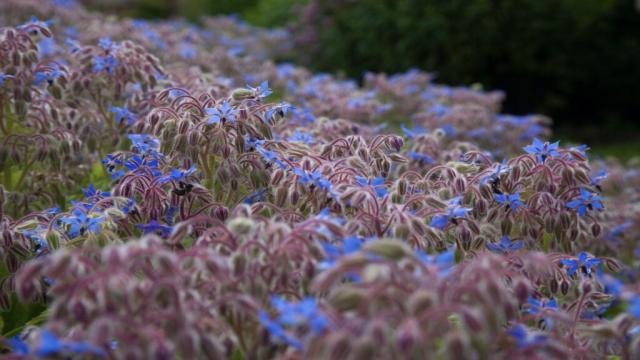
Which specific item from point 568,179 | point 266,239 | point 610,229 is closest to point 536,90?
point 610,229

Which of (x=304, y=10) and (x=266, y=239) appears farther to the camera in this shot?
(x=304, y=10)

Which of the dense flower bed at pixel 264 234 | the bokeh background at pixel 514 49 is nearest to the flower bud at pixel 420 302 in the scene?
the dense flower bed at pixel 264 234

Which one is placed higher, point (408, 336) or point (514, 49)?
point (514, 49)

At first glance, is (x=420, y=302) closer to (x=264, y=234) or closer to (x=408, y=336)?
(x=408, y=336)

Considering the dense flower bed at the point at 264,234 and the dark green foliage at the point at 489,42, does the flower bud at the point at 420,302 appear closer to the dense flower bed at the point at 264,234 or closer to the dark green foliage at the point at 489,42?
the dense flower bed at the point at 264,234

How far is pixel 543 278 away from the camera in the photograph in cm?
212

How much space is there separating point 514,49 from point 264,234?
828cm

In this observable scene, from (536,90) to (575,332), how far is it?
340 inches

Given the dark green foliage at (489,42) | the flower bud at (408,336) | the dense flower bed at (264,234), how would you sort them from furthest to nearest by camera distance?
1. the dark green foliage at (489,42)
2. the dense flower bed at (264,234)
3. the flower bud at (408,336)

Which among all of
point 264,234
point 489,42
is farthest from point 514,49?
point 264,234

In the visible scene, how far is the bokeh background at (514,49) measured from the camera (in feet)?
29.0

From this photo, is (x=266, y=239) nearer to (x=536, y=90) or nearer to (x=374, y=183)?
(x=374, y=183)

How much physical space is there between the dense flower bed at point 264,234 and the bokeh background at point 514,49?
5.21 m

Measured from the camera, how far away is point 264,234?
64.4 inches
